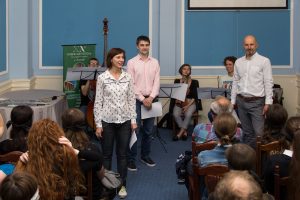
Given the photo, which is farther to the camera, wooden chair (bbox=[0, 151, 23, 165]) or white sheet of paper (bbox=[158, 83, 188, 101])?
white sheet of paper (bbox=[158, 83, 188, 101])

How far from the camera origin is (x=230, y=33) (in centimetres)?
898

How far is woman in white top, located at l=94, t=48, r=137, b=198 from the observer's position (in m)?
5.09

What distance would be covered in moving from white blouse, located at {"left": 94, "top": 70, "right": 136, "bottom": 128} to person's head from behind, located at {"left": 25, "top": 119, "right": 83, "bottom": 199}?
79.7 inches

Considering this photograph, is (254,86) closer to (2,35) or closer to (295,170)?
(295,170)

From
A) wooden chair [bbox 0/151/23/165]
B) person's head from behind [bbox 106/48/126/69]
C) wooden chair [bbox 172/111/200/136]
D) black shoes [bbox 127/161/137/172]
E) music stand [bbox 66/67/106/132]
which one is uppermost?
person's head from behind [bbox 106/48/126/69]

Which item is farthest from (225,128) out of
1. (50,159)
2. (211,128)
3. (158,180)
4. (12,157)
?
(158,180)

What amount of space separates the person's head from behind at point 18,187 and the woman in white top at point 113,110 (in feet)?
9.00

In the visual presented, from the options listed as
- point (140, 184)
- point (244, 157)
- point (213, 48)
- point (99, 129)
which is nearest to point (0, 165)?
point (244, 157)

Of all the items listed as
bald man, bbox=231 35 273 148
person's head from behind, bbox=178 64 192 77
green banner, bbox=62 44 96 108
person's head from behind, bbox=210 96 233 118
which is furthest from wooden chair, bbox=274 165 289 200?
green banner, bbox=62 44 96 108

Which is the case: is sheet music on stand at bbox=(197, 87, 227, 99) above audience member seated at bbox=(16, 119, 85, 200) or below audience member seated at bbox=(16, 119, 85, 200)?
above

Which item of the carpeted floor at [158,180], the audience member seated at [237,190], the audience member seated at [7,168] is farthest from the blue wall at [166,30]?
the audience member seated at [237,190]

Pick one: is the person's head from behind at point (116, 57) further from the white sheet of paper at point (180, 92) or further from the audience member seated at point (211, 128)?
the white sheet of paper at point (180, 92)

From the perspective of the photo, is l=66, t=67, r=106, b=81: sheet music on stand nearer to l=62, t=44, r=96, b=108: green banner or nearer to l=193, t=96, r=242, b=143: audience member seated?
l=62, t=44, r=96, b=108: green banner

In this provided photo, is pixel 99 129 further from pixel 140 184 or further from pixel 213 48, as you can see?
pixel 213 48
